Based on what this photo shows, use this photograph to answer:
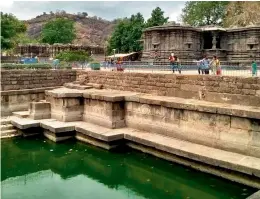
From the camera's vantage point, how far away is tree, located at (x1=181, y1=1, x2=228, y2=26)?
161ft

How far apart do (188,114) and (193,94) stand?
116 cm

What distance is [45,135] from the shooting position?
13.5m

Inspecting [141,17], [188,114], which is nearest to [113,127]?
[188,114]

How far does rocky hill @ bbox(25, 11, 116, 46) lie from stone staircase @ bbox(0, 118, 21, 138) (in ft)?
252

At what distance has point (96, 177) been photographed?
9.87 meters

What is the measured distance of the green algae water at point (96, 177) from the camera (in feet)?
27.6

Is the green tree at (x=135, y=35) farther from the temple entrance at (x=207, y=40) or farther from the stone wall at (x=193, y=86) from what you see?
the stone wall at (x=193, y=86)

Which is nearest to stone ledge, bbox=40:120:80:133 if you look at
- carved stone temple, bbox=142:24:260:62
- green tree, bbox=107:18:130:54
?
carved stone temple, bbox=142:24:260:62

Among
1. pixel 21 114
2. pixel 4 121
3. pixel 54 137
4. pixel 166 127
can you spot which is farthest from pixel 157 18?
pixel 166 127

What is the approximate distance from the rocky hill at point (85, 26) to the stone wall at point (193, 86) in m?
77.0

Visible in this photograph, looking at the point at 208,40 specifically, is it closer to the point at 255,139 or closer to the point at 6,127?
the point at 6,127

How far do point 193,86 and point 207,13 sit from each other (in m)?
41.5

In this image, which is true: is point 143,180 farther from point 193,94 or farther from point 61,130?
point 61,130

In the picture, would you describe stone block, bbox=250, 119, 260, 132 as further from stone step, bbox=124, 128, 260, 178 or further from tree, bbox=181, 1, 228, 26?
tree, bbox=181, 1, 228, 26
